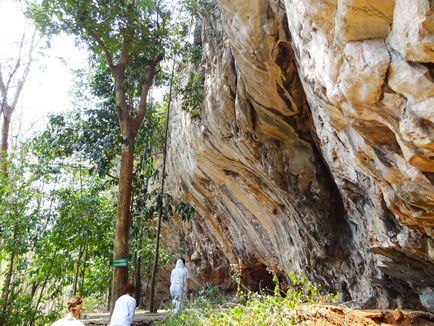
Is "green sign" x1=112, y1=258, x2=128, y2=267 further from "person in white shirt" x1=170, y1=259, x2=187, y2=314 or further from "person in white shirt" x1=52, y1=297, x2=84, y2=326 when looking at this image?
"person in white shirt" x1=52, y1=297, x2=84, y2=326

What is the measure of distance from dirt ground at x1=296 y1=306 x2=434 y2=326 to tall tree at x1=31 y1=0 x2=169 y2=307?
397cm

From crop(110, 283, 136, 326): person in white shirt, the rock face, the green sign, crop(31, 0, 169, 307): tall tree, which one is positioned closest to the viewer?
the rock face

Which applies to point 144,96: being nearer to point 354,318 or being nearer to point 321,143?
point 321,143

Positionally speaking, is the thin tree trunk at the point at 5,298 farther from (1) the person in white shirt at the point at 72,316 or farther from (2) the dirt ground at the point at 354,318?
(2) the dirt ground at the point at 354,318

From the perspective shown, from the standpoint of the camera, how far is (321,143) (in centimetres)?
617

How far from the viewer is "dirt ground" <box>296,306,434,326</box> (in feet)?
12.0

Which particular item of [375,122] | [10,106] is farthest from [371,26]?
[10,106]

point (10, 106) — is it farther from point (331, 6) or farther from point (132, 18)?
point (331, 6)

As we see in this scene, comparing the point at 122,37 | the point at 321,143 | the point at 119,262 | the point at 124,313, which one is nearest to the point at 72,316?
the point at 124,313

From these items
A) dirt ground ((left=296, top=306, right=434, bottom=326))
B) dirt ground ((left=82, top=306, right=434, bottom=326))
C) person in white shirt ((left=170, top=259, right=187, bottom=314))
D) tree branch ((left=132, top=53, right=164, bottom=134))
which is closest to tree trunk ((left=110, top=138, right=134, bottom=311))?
tree branch ((left=132, top=53, right=164, bottom=134))

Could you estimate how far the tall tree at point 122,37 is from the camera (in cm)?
723

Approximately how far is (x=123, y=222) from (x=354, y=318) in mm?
4443

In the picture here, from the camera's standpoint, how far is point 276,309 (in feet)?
12.6

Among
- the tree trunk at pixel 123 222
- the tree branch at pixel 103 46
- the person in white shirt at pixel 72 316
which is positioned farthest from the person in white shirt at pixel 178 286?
the tree branch at pixel 103 46
